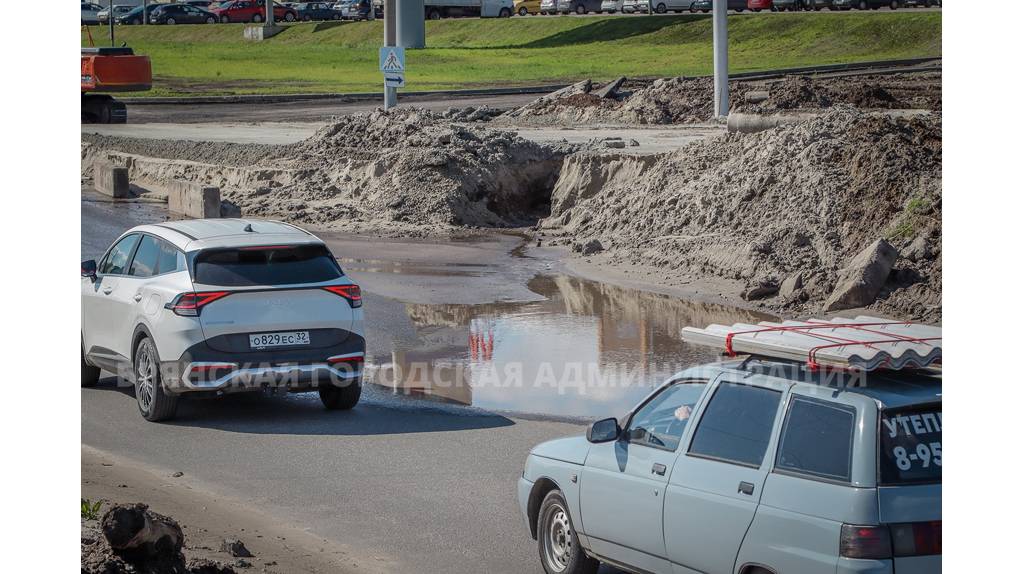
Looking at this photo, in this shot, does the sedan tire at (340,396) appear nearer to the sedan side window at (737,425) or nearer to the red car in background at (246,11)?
the sedan side window at (737,425)

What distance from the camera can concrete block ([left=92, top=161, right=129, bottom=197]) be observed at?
110 feet

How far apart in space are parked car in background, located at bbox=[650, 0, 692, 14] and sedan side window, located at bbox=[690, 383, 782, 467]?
237ft

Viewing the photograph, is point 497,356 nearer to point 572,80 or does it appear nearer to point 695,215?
point 695,215

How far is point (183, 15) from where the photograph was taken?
8988cm

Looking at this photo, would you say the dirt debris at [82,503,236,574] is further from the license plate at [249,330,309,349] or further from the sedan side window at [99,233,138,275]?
the sedan side window at [99,233,138,275]

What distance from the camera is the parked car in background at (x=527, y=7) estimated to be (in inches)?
3420

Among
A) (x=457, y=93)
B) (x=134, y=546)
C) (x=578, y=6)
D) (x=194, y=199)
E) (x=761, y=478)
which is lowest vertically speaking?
(x=134, y=546)

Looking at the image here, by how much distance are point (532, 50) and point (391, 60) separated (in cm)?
4057

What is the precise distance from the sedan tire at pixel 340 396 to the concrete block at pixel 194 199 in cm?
1724

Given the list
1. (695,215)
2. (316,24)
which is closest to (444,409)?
(695,215)

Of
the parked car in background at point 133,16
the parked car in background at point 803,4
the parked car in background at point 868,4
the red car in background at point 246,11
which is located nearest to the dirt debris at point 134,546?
the parked car in background at point 868,4

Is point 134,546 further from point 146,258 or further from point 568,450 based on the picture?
point 146,258

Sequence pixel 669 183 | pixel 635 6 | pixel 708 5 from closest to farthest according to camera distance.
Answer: pixel 669 183 → pixel 708 5 → pixel 635 6

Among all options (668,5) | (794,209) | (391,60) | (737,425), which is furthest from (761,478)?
(668,5)
